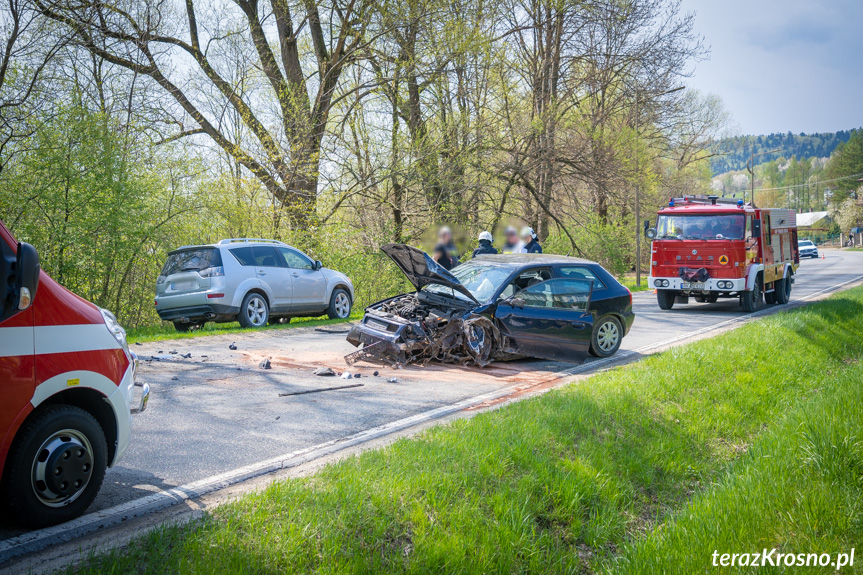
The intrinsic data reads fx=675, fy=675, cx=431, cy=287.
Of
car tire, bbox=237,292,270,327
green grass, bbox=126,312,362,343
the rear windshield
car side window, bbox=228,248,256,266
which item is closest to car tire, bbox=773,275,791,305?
green grass, bbox=126,312,362,343

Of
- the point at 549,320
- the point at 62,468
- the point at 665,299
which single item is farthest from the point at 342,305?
the point at 62,468

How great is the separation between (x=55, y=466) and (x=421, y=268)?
632 centimetres

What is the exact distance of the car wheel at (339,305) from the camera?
15961 millimetres

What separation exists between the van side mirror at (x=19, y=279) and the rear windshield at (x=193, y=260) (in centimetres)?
1000

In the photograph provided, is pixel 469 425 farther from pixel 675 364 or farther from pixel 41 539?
pixel 675 364

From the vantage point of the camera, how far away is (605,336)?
1062 cm

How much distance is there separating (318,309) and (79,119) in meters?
6.58

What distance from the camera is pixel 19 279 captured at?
3.27m

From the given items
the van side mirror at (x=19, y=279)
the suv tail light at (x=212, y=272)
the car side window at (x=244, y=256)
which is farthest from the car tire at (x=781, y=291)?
the van side mirror at (x=19, y=279)

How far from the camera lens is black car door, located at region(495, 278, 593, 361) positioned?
9508 mm

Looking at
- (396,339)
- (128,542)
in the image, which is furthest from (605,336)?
(128,542)

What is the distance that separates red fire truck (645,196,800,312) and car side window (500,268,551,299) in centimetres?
872

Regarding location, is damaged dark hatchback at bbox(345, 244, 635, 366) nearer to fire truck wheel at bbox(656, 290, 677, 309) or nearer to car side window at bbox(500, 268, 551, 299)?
car side window at bbox(500, 268, 551, 299)

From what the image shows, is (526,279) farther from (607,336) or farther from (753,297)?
(753,297)
